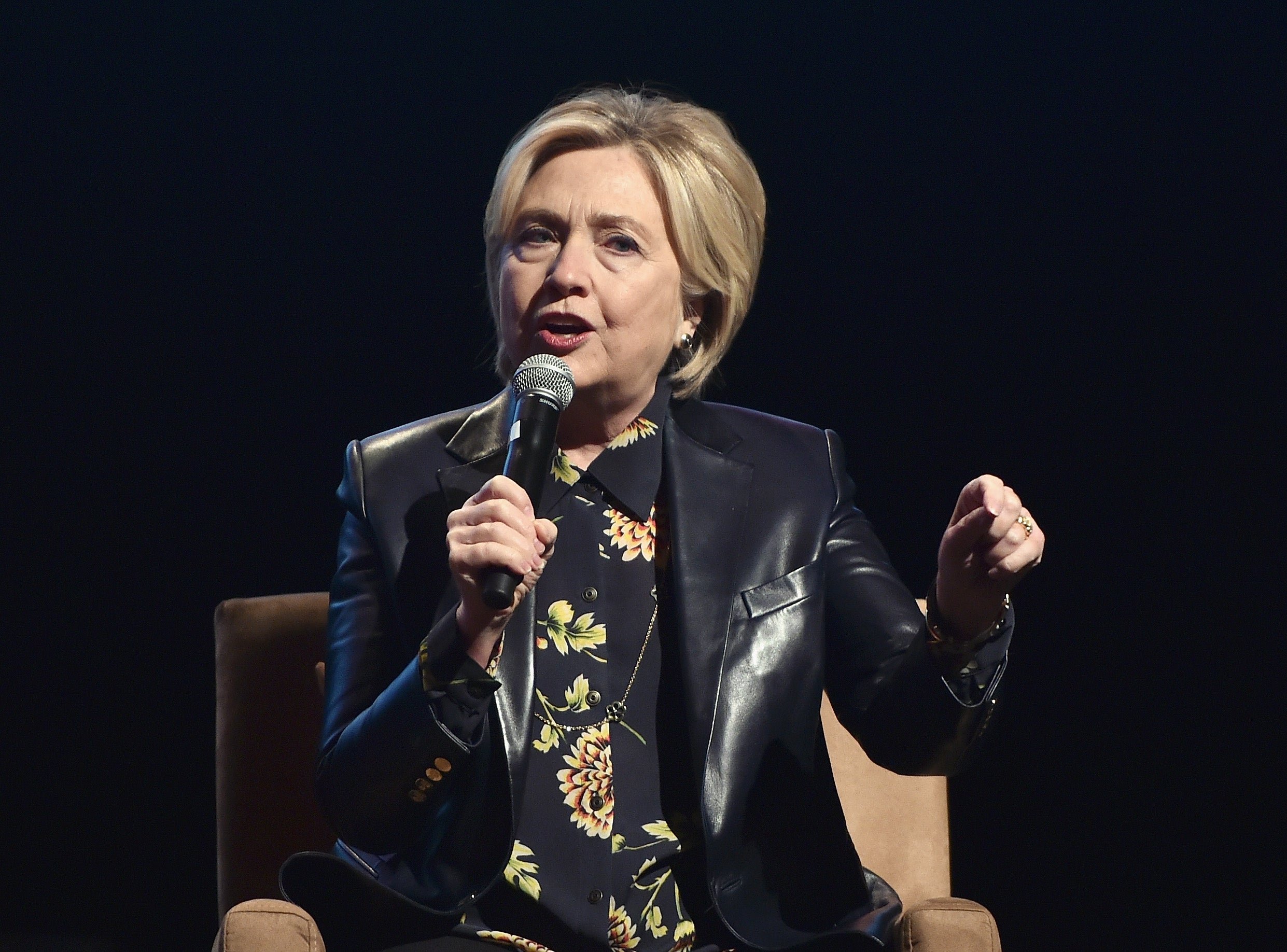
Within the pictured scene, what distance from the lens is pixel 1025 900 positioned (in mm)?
2314

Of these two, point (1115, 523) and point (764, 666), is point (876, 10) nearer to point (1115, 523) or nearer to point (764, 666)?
point (1115, 523)

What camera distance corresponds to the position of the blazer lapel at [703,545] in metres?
1.40

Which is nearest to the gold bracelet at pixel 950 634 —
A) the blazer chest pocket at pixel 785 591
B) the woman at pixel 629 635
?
the woman at pixel 629 635

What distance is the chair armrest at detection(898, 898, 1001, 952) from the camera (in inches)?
50.8

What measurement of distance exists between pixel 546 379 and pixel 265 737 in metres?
0.83

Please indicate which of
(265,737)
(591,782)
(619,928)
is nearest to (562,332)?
(591,782)

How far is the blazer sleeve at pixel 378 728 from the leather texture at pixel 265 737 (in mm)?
330

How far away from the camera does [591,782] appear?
1.38 metres

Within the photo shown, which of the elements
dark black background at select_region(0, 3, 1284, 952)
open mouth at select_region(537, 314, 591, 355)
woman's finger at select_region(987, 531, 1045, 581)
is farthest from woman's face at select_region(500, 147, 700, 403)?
dark black background at select_region(0, 3, 1284, 952)

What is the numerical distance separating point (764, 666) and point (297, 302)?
1.44 metres

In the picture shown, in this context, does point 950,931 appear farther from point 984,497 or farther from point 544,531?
point 544,531

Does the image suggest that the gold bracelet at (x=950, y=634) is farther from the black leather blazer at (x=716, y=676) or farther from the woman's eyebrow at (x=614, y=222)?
the woman's eyebrow at (x=614, y=222)

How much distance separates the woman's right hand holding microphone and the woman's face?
37 centimetres

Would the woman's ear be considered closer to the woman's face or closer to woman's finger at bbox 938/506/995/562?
the woman's face
